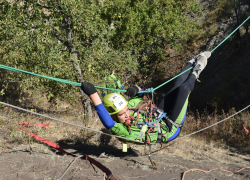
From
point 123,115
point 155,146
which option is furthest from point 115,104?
point 155,146

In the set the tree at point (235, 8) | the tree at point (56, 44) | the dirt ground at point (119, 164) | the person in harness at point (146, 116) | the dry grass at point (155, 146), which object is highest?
the tree at point (235, 8)

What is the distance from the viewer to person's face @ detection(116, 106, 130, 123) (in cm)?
352

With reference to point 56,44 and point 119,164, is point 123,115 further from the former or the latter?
point 56,44

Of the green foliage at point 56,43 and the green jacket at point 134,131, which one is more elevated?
the green foliage at point 56,43

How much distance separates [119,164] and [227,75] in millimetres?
11275

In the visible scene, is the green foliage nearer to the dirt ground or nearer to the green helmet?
the dirt ground

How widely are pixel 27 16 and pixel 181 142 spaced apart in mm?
5477

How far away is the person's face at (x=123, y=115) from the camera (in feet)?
11.5

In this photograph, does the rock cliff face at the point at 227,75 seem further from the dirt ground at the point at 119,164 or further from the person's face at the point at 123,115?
the person's face at the point at 123,115

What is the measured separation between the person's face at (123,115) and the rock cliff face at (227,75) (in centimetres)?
908

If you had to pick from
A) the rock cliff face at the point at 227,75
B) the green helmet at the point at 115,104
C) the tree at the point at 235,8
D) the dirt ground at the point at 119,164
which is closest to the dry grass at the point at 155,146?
the dirt ground at the point at 119,164

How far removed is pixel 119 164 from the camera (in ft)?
14.2

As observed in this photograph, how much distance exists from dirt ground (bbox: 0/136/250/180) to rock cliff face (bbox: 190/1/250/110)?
6.69 m

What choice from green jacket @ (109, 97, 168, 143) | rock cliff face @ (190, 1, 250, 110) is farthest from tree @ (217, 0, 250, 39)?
green jacket @ (109, 97, 168, 143)
